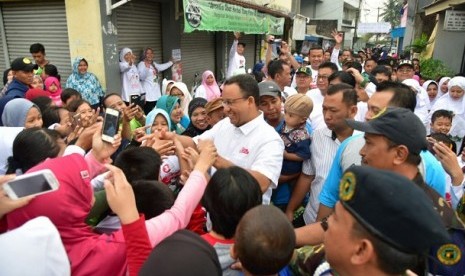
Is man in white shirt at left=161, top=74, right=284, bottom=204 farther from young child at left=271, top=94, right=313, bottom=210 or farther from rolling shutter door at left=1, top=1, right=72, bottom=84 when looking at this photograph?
rolling shutter door at left=1, top=1, right=72, bottom=84

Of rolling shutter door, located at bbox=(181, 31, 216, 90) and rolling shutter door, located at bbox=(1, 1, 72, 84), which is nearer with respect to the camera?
rolling shutter door, located at bbox=(1, 1, 72, 84)

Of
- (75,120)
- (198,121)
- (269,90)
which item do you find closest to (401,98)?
(269,90)

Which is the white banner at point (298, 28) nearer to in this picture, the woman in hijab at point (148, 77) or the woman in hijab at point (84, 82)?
the woman in hijab at point (148, 77)

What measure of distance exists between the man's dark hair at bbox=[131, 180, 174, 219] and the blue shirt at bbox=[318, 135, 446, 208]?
103 cm

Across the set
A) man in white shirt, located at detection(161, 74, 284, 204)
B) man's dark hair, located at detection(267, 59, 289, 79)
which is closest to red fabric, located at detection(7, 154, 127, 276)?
man in white shirt, located at detection(161, 74, 284, 204)

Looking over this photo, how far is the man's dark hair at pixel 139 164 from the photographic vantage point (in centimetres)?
212

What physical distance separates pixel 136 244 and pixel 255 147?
1.18 m

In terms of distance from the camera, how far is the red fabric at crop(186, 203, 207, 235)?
203 cm

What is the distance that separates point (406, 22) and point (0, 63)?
70.0 feet

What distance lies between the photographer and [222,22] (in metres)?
9.46

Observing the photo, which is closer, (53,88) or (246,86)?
(246,86)

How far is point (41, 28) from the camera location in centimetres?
736

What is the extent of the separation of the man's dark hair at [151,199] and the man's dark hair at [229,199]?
31 centimetres

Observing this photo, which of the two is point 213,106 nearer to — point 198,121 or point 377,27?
point 198,121
